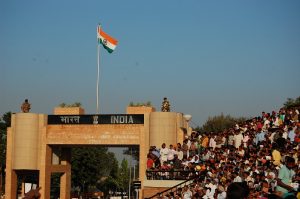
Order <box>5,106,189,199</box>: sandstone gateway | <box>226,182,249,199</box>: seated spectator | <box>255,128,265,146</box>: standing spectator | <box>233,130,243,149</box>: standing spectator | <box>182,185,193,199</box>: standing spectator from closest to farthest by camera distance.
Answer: <box>226,182,249,199</box>: seated spectator < <box>182,185,193,199</box>: standing spectator < <box>255,128,265,146</box>: standing spectator < <box>233,130,243,149</box>: standing spectator < <box>5,106,189,199</box>: sandstone gateway

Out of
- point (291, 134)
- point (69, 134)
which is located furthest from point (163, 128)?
point (291, 134)

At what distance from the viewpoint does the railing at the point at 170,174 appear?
90.7 ft

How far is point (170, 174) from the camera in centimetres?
2845

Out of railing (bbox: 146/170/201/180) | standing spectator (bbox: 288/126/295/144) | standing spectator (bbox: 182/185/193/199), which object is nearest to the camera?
standing spectator (bbox: 288/126/295/144)

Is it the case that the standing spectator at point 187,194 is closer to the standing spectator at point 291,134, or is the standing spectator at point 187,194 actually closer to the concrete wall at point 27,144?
the standing spectator at point 291,134

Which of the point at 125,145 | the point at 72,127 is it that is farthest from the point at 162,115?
the point at 72,127

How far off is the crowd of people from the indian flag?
15414mm

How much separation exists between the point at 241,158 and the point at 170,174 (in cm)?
561

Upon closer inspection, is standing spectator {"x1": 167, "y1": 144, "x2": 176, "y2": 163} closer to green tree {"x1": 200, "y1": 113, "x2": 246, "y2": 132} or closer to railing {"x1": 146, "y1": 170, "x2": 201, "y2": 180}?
railing {"x1": 146, "y1": 170, "x2": 201, "y2": 180}

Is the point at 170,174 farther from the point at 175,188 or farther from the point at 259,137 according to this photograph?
the point at 259,137

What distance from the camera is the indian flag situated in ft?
147

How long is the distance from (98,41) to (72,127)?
7.79 m

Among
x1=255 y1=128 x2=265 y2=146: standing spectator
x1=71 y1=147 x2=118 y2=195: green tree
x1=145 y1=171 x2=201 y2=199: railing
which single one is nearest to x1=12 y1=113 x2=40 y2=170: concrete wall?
x1=145 y1=171 x2=201 y2=199: railing

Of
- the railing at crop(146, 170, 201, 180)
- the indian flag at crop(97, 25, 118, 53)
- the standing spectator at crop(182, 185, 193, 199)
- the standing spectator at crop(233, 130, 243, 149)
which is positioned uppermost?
Answer: the indian flag at crop(97, 25, 118, 53)
